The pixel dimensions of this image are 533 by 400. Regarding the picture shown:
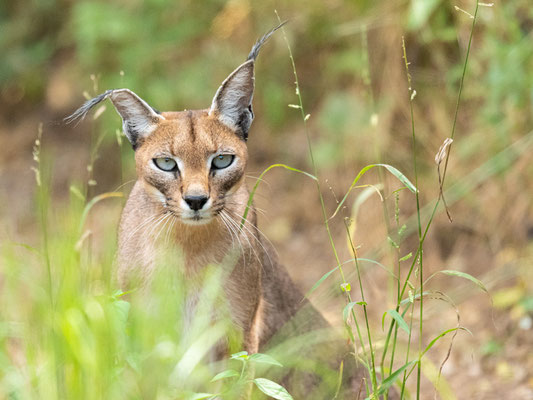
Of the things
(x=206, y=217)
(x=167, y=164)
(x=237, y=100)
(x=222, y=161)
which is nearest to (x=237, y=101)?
(x=237, y=100)

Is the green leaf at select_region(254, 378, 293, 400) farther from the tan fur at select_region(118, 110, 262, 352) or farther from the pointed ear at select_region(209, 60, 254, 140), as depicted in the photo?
the pointed ear at select_region(209, 60, 254, 140)

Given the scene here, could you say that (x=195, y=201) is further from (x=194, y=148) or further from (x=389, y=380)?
(x=389, y=380)

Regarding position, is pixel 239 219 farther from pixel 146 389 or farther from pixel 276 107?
pixel 276 107

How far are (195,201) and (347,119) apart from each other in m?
3.62

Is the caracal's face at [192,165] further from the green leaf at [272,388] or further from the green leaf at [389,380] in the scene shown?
the green leaf at [389,380]

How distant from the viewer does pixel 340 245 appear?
6859 mm

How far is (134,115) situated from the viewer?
3.76m

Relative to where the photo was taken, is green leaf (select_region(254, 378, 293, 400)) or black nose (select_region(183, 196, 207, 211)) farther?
black nose (select_region(183, 196, 207, 211))

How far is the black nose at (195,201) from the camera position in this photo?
355cm

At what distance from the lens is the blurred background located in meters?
5.67

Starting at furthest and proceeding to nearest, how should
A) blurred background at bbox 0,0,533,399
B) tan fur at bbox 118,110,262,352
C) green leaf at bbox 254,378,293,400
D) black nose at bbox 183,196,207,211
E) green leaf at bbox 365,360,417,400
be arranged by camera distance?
blurred background at bbox 0,0,533,399, tan fur at bbox 118,110,262,352, black nose at bbox 183,196,207,211, green leaf at bbox 365,360,417,400, green leaf at bbox 254,378,293,400

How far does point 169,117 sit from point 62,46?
5.81 m

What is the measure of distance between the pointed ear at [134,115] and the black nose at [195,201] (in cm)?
44

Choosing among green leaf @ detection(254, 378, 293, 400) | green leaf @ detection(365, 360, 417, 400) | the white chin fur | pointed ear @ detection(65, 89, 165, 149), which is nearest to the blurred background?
pointed ear @ detection(65, 89, 165, 149)
